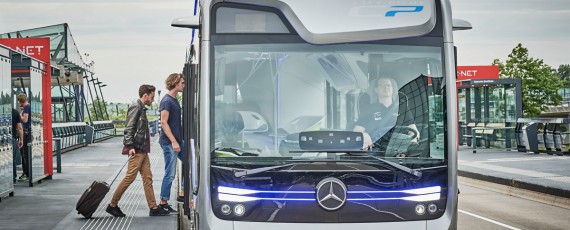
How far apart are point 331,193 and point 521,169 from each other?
15486mm

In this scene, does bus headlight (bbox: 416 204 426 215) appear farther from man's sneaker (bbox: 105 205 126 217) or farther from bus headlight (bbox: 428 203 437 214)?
man's sneaker (bbox: 105 205 126 217)

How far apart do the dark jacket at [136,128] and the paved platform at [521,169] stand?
7403 millimetres

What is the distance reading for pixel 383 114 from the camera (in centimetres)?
729

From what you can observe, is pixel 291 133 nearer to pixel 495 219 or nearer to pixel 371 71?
pixel 371 71

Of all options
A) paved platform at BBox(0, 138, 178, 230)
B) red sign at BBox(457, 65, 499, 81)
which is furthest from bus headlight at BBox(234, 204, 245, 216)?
red sign at BBox(457, 65, 499, 81)

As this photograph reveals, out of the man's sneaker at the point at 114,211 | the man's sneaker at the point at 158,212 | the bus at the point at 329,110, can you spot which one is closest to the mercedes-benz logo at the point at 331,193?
the bus at the point at 329,110

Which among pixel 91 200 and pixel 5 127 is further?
pixel 5 127

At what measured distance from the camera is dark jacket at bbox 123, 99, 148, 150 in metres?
12.0

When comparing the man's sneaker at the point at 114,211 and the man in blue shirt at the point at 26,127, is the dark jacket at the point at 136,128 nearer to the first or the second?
the man's sneaker at the point at 114,211

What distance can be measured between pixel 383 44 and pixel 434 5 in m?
0.49

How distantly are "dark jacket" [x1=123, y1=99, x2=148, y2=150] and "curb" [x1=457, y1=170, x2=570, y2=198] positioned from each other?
7.40 metres

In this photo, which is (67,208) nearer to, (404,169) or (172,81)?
(172,81)

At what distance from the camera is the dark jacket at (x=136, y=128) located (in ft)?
39.5

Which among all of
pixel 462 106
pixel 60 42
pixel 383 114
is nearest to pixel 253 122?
pixel 383 114
